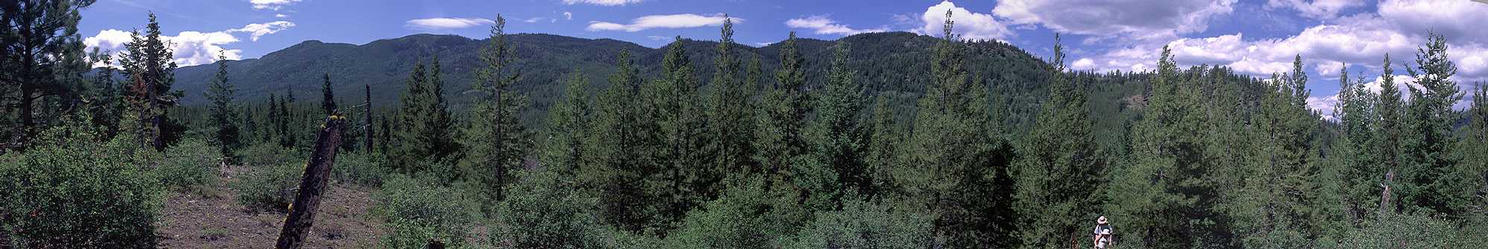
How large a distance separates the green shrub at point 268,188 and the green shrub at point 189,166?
1.17m

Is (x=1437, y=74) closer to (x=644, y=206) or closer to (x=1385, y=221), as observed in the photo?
(x=1385, y=221)

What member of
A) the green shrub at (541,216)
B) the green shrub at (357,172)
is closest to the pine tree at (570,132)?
the green shrub at (357,172)

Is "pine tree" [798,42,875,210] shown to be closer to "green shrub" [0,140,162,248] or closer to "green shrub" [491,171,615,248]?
"green shrub" [491,171,615,248]

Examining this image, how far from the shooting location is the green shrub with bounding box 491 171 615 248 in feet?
62.3

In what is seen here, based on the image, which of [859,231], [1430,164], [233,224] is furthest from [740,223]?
[1430,164]

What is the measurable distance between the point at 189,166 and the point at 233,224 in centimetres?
612

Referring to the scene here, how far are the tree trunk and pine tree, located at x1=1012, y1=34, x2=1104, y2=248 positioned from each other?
3255cm

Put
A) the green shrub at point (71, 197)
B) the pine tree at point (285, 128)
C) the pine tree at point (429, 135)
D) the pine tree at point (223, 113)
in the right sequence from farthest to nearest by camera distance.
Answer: the pine tree at point (285, 128) < the pine tree at point (223, 113) < the pine tree at point (429, 135) < the green shrub at point (71, 197)

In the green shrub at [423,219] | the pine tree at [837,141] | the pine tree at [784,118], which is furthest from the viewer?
the pine tree at [784,118]

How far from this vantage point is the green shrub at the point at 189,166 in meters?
24.8

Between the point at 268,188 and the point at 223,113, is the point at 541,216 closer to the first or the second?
the point at 268,188

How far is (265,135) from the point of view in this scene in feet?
294

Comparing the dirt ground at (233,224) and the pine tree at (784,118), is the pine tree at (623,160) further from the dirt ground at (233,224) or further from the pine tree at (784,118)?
the dirt ground at (233,224)

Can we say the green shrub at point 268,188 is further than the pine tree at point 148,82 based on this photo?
No
